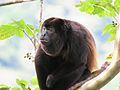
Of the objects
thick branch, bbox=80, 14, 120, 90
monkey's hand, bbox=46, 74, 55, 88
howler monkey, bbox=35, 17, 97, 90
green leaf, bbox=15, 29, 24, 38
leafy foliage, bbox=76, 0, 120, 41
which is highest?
leafy foliage, bbox=76, 0, 120, 41

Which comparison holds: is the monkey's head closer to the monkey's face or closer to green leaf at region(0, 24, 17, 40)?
the monkey's face

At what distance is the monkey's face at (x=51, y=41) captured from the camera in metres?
2.67

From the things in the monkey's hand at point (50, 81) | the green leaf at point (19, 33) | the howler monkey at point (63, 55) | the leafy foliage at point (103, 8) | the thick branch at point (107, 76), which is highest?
the leafy foliage at point (103, 8)

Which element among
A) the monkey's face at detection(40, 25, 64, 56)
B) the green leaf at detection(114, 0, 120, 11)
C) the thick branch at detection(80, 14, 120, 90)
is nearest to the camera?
the thick branch at detection(80, 14, 120, 90)

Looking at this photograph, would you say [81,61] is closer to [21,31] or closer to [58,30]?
[58,30]

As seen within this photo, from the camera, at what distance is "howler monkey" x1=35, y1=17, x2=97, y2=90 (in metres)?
2.76

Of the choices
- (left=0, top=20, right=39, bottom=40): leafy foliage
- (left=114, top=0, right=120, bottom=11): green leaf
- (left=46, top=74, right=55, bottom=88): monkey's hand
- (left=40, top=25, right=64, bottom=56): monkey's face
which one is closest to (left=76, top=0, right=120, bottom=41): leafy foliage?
(left=114, top=0, right=120, bottom=11): green leaf

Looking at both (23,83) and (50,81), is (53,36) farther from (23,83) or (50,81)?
(23,83)

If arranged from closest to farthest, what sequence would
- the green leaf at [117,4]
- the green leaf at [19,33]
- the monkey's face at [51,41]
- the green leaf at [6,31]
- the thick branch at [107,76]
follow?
1. the thick branch at [107,76]
2. the green leaf at [117,4]
3. the green leaf at [6,31]
4. the green leaf at [19,33]
5. the monkey's face at [51,41]

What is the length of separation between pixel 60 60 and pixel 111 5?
3.36 feet

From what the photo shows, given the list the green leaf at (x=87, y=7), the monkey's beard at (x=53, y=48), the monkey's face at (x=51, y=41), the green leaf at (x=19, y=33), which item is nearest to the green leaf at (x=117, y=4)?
the green leaf at (x=87, y=7)

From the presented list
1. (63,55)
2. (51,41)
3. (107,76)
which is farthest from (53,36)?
(107,76)

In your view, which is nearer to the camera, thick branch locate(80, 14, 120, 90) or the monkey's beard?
thick branch locate(80, 14, 120, 90)

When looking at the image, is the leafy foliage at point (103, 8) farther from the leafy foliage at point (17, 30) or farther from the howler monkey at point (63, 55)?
Result: the howler monkey at point (63, 55)
